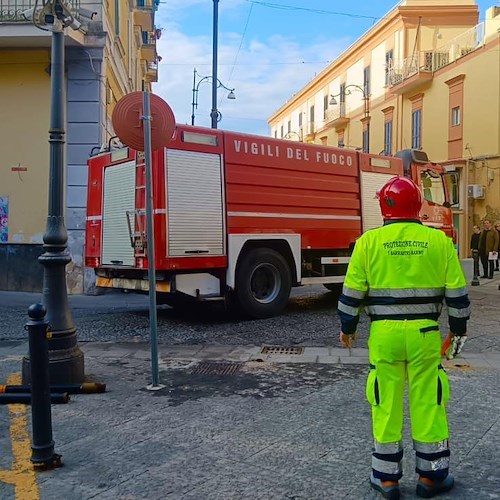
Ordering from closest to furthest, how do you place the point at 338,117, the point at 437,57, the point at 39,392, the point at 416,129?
the point at 39,392 < the point at 437,57 < the point at 416,129 < the point at 338,117

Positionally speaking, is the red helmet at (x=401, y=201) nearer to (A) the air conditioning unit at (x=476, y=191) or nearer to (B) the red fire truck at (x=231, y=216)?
(B) the red fire truck at (x=231, y=216)

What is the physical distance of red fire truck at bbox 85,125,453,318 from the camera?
8461mm

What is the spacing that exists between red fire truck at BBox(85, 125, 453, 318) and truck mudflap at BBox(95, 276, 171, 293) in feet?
0.06

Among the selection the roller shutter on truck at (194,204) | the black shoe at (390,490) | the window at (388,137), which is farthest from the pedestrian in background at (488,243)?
the window at (388,137)

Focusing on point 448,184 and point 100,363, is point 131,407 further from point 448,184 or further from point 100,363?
point 448,184

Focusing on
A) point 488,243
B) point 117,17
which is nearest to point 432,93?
point 488,243

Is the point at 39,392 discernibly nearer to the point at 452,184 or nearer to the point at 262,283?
the point at 262,283

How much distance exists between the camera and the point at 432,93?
92.1 feet

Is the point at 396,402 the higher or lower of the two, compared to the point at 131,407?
higher

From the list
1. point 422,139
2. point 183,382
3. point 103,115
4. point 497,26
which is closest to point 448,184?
point 103,115

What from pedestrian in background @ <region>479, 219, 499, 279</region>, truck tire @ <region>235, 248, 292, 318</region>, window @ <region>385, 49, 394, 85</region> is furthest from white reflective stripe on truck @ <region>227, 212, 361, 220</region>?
window @ <region>385, 49, 394, 85</region>

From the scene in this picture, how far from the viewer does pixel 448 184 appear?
1245 centimetres

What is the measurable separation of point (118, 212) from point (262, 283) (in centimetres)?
266

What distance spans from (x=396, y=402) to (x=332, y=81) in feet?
132
